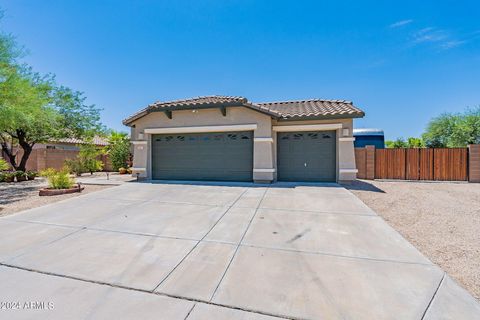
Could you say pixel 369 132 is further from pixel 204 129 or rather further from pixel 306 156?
pixel 204 129

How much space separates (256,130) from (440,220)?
731 centimetres

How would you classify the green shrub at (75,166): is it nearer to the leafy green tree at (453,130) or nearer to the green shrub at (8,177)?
the green shrub at (8,177)

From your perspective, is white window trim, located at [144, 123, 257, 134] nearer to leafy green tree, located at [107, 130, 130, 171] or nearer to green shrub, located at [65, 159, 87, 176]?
leafy green tree, located at [107, 130, 130, 171]

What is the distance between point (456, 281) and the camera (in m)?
3.06

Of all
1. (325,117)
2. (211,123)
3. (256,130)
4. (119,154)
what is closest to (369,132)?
(325,117)

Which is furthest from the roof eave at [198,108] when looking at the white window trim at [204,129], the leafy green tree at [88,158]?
the leafy green tree at [88,158]

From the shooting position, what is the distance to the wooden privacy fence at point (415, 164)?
1170cm

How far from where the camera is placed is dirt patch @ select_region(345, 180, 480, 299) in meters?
3.54

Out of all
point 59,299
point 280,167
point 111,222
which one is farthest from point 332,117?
point 59,299

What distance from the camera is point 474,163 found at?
11336 mm

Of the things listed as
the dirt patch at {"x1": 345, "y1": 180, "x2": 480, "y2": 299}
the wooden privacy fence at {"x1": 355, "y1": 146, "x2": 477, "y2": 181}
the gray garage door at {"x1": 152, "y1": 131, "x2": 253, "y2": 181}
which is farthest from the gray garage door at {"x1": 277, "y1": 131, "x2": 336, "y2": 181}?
the wooden privacy fence at {"x1": 355, "y1": 146, "x2": 477, "y2": 181}

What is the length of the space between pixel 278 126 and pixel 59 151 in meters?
19.4

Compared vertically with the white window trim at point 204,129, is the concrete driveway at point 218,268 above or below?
below

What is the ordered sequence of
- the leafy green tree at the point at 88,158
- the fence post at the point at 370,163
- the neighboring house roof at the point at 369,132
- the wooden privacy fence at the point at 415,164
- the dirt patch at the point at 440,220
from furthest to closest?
the neighboring house roof at the point at 369,132, the leafy green tree at the point at 88,158, the fence post at the point at 370,163, the wooden privacy fence at the point at 415,164, the dirt patch at the point at 440,220
